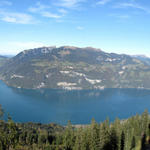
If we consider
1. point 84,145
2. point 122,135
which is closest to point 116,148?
point 122,135

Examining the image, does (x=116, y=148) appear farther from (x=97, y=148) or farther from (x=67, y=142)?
(x=67, y=142)

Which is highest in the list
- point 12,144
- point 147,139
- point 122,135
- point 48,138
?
point 147,139

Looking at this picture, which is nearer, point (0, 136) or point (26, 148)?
point (0, 136)

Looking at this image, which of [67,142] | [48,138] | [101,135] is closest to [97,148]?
[101,135]

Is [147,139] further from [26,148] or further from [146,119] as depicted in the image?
[26,148]

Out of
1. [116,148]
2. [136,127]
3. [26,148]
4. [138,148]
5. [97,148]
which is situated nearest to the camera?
[138,148]

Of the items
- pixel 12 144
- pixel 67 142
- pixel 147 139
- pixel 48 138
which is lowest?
pixel 48 138

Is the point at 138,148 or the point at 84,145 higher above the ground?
the point at 138,148

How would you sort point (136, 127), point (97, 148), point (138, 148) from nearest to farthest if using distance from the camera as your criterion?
point (138, 148), point (97, 148), point (136, 127)

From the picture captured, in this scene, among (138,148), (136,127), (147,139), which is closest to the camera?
(138,148)
